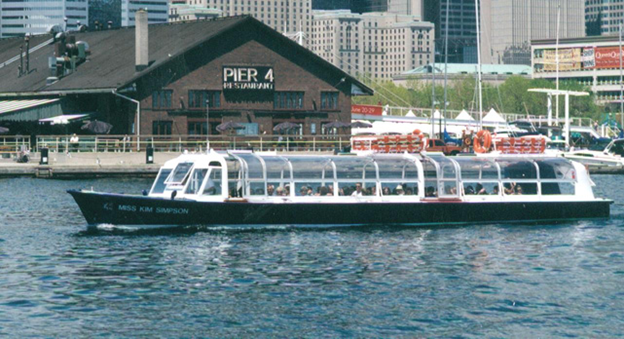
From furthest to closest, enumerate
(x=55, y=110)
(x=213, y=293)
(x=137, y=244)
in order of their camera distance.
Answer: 1. (x=55, y=110)
2. (x=137, y=244)
3. (x=213, y=293)

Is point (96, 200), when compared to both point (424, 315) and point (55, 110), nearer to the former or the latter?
point (424, 315)

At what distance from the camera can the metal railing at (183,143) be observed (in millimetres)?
93562

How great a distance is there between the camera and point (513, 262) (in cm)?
4178

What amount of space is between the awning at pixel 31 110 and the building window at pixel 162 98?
8825mm

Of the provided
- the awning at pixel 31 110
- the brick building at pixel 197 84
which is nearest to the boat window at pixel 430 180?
the brick building at pixel 197 84

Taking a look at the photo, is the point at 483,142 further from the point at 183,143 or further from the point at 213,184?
the point at 183,143

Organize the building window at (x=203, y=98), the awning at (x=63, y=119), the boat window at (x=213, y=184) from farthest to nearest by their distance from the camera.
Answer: the building window at (x=203, y=98), the awning at (x=63, y=119), the boat window at (x=213, y=184)

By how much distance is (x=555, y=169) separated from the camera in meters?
52.6

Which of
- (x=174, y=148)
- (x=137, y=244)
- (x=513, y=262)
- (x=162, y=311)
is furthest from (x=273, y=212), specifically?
(x=174, y=148)

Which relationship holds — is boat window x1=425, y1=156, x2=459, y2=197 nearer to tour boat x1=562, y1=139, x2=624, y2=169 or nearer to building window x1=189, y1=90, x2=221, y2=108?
tour boat x1=562, y1=139, x2=624, y2=169

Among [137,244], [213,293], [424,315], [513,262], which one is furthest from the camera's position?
[137,244]

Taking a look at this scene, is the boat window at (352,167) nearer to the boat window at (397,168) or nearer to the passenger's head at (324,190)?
the boat window at (397,168)

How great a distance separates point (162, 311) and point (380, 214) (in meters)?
18.5

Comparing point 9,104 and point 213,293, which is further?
point 9,104
